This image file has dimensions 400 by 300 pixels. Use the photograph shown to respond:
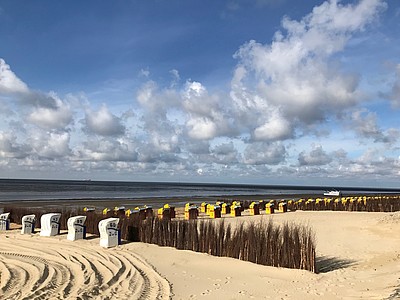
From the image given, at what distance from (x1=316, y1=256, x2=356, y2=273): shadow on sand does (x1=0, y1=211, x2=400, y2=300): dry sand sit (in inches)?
1.0

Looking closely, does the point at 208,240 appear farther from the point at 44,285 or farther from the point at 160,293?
the point at 44,285

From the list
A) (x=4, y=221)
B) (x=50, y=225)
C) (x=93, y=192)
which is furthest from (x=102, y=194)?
(x=50, y=225)

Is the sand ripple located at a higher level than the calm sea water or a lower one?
higher

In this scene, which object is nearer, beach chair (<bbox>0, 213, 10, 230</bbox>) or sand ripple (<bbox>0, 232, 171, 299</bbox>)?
sand ripple (<bbox>0, 232, 171, 299</bbox>)

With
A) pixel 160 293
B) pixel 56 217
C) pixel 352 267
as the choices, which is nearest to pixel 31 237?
pixel 56 217

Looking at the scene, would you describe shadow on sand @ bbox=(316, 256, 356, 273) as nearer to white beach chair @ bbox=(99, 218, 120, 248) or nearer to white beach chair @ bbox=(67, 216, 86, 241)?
white beach chair @ bbox=(99, 218, 120, 248)

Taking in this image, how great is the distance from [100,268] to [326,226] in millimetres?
12861

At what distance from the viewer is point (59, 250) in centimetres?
1098

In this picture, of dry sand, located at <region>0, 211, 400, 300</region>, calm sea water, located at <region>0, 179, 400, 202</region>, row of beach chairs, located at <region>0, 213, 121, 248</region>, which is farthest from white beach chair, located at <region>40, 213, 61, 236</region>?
calm sea water, located at <region>0, 179, 400, 202</region>

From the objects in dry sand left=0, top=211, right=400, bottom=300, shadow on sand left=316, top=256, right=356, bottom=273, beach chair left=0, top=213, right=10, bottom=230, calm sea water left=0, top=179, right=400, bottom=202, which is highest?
beach chair left=0, top=213, right=10, bottom=230

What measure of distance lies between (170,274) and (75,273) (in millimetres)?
2077

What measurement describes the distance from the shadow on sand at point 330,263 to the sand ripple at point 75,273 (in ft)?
14.4

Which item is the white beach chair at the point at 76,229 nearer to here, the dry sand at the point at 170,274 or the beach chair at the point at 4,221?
the dry sand at the point at 170,274

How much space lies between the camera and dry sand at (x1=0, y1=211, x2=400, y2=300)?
23.6 ft
